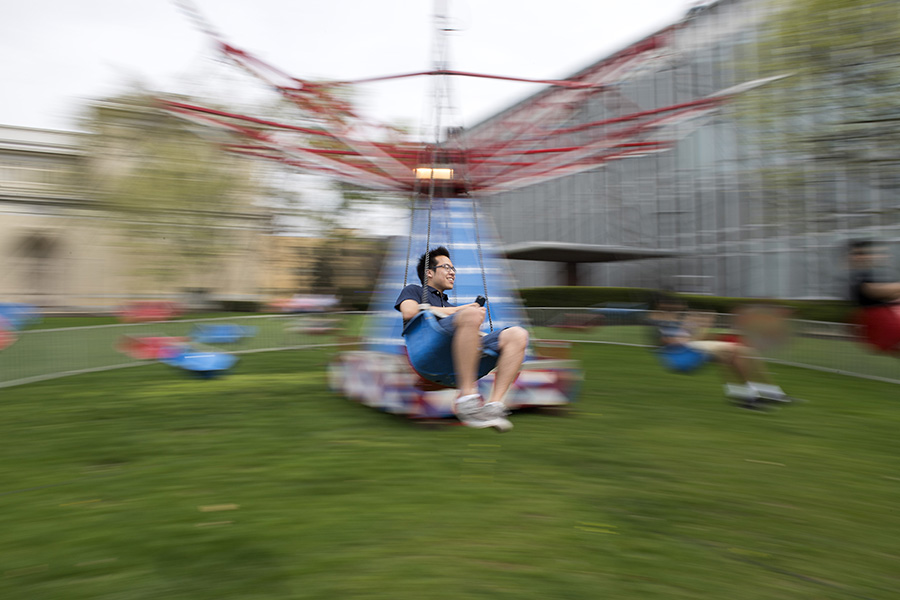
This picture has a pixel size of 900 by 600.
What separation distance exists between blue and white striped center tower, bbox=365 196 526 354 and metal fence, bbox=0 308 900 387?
719 millimetres

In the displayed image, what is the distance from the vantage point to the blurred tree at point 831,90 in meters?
11.6

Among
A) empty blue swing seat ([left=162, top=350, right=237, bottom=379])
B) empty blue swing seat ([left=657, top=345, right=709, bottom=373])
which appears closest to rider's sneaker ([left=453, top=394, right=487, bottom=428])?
empty blue swing seat ([left=657, top=345, right=709, bottom=373])

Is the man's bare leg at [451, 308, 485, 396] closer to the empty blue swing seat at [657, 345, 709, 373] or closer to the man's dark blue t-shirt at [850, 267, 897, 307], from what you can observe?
the man's dark blue t-shirt at [850, 267, 897, 307]

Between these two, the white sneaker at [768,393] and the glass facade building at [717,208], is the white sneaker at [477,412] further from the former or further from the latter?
the glass facade building at [717,208]

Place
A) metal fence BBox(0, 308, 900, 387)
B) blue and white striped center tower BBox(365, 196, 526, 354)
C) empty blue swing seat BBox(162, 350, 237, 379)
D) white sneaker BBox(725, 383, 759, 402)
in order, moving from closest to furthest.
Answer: white sneaker BBox(725, 383, 759, 402) → blue and white striped center tower BBox(365, 196, 526, 354) → metal fence BBox(0, 308, 900, 387) → empty blue swing seat BBox(162, 350, 237, 379)

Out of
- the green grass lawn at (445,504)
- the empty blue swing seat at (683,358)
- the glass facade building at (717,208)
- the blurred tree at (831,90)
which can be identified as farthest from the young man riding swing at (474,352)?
the glass facade building at (717,208)

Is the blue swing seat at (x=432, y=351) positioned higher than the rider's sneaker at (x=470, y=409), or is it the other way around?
the blue swing seat at (x=432, y=351)

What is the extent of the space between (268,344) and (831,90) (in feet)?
36.0

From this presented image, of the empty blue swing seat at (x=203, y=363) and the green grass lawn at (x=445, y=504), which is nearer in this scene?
the green grass lawn at (x=445, y=504)

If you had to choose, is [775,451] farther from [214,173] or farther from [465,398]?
[214,173]

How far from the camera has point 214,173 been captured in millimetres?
15688

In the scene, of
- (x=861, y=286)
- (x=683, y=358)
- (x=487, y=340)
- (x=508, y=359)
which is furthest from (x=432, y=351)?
(x=683, y=358)

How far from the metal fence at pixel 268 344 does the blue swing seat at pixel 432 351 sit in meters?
2.46

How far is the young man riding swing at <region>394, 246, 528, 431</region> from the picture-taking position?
4703 mm
